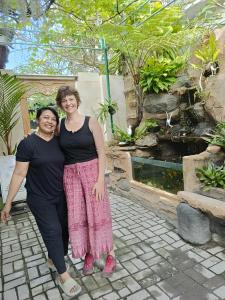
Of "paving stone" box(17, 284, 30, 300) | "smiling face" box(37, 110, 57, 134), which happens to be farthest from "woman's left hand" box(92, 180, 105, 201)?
"paving stone" box(17, 284, 30, 300)

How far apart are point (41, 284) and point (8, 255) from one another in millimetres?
774

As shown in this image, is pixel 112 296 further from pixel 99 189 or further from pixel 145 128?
pixel 145 128

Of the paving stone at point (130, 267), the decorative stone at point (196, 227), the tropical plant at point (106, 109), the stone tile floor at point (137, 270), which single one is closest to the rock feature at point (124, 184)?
the stone tile floor at point (137, 270)

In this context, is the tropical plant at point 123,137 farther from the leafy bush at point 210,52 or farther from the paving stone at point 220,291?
the paving stone at point 220,291

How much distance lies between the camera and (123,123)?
6062mm

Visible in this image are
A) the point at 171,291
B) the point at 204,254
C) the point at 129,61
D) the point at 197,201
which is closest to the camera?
the point at 171,291

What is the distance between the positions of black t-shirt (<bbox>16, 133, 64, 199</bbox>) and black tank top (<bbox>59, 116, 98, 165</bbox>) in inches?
2.6

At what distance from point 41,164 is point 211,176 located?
1847 mm

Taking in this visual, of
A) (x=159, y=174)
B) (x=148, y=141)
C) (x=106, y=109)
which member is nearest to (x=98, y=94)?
(x=106, y=109)

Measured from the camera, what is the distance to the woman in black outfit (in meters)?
2.00

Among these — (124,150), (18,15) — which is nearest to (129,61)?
(124,150)

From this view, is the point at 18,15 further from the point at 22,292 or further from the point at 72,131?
the point at 22,292

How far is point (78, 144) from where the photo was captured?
2078mm

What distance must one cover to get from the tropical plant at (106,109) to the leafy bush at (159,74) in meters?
0.86
